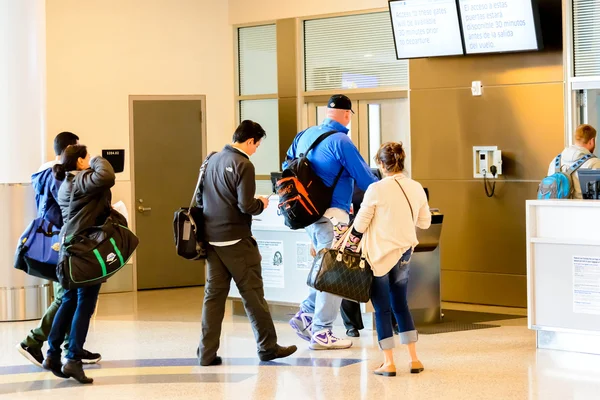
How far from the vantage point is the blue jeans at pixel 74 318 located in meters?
5.98

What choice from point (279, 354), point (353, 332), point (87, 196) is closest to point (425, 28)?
point (353, 332)

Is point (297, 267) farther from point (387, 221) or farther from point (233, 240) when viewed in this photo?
point (387, 221)

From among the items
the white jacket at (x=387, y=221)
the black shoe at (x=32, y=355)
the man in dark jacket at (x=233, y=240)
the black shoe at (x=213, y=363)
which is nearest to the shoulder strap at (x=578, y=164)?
the white jacket at (x=387, y=221)

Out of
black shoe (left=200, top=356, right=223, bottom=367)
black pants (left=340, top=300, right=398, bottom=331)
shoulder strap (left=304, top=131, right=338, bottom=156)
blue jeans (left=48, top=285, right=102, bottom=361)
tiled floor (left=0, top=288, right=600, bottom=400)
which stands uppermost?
shoulder strap (left=304, top=131, right=338, bottom=156)

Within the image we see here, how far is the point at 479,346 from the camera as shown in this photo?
6.85 metres

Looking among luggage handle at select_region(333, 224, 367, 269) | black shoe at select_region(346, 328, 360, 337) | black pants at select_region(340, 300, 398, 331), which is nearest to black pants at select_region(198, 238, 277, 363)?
luggage handle at select_region(333, 224, 367, 269)

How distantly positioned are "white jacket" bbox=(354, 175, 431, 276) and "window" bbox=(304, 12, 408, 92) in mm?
4169

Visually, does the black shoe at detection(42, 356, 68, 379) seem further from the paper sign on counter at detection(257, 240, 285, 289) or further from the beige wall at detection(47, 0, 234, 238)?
the beige wall at detection(47, 0, 234, 238)

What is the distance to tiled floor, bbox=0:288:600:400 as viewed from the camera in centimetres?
555

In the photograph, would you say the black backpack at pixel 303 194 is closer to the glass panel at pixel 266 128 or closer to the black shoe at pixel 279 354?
the black shoe at pixel 279 354

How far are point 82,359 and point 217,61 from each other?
206 inches

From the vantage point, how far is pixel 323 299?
6688mm

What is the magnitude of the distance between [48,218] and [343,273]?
7.07ft

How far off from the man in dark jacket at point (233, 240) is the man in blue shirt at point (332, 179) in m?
0.47
